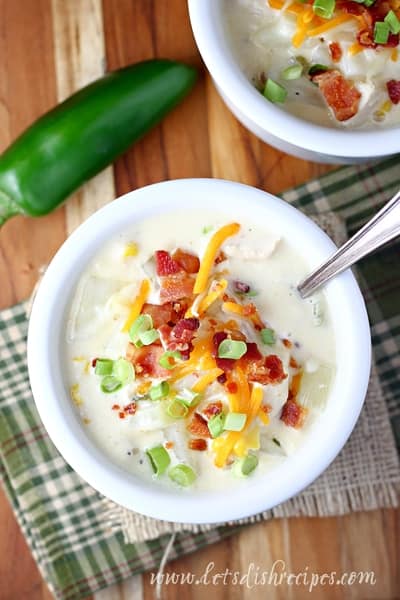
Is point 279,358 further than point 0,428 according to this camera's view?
No

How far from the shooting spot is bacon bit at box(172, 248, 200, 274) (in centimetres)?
143

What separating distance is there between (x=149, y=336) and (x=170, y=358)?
0.18ft

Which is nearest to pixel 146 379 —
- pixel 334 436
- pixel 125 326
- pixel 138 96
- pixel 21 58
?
pixel 125 326

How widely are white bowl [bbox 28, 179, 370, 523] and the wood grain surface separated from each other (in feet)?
1.37

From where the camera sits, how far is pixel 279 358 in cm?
141

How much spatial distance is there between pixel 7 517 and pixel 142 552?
0.32m

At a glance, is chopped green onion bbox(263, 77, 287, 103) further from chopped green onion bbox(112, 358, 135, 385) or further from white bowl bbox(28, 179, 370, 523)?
chopped green onion bbox(112, 358, 135, 385)

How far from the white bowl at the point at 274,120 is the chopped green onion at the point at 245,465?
57 centimetres

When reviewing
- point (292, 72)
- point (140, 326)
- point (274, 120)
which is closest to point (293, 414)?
point (140, 326)

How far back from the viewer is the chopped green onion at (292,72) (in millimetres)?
1529

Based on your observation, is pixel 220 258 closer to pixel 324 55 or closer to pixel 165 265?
pixel 165 265

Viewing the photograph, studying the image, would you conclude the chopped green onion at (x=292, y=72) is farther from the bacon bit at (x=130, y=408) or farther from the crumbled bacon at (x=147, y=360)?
the bacon bit at (x=130, y=408)

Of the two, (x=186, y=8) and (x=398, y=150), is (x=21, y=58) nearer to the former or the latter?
(x=186, y=8)

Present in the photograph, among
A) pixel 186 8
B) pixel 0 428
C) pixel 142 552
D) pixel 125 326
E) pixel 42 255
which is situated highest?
pixel 186 8
